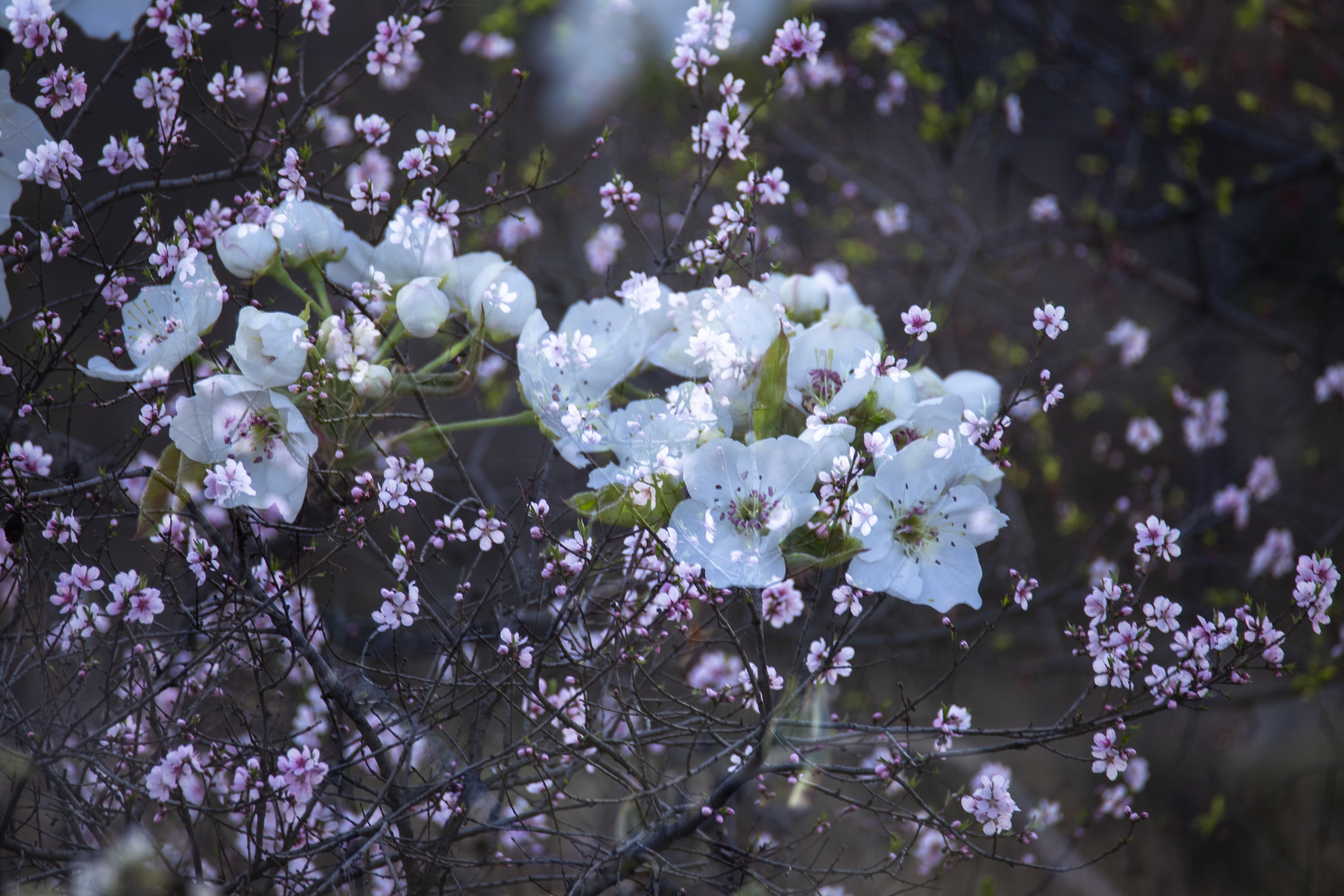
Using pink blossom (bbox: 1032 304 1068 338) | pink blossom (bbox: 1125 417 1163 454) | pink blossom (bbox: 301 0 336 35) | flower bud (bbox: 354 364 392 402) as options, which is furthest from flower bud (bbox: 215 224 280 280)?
pink blossom (bbox: 1125 417 1163 454)

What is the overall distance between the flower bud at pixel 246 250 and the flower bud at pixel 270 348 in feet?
0.24

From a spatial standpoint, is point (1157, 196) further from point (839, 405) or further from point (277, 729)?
point (277, 729)

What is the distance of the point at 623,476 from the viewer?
63 cm

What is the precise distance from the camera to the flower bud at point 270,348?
614mm

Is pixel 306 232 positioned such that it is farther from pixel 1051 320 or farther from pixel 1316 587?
pixel 1316 587

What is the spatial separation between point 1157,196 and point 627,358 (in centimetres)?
195

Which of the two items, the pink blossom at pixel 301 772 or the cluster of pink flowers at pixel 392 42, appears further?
Answer: the cluster of pink flowers at pixel 392 42

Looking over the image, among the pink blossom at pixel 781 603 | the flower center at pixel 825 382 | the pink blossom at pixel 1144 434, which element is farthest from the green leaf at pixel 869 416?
the pink blossom at pixel 1144 434

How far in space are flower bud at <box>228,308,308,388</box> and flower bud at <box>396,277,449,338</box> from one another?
0.07 meters

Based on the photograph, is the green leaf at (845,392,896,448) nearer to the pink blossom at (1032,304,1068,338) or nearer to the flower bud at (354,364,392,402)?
the pink blossom at (1032,304,1068,338)

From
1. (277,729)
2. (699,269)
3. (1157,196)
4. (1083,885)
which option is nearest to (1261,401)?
(1157,196)

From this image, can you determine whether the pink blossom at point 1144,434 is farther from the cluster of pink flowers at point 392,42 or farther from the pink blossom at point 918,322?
the cluster of pink flowers at point 392,42

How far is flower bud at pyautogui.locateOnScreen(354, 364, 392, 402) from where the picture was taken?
0.65 m

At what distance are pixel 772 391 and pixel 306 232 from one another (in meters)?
0.38
